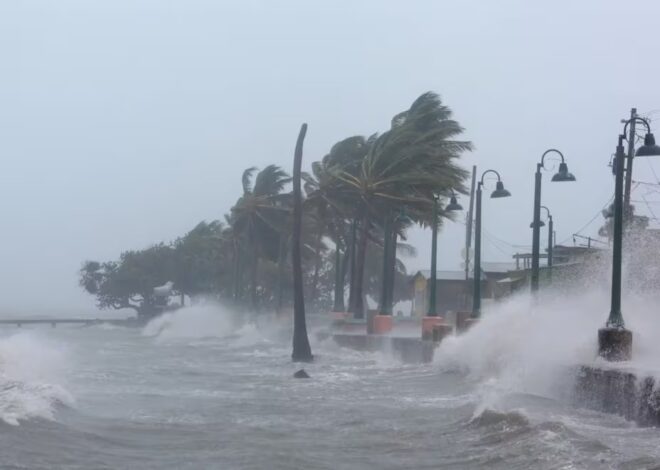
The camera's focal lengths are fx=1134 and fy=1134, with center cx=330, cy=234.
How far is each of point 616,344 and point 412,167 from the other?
2636cm

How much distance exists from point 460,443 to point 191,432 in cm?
362

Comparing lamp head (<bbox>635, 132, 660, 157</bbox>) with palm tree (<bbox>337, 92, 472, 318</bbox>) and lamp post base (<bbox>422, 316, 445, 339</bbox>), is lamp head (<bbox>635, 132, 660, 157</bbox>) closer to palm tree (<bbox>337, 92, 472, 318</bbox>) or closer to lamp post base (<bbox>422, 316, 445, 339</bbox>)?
lamp post base (<bbox>422, 316, 445, 339</bbox>)

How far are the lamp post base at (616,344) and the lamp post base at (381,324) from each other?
2339 centimetres

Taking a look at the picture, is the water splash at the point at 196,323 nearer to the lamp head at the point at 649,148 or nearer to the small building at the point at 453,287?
the small building at the point at 453,287

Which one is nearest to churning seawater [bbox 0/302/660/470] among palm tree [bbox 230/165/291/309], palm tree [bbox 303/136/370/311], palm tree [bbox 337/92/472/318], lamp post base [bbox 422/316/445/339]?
lamp post base [bbox 422/316/445/339]

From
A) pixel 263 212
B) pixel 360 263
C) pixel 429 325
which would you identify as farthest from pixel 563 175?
pixel 263 212

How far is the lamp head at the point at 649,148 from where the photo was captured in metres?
17.4

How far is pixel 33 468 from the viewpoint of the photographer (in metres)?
10.9

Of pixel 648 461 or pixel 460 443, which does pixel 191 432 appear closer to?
pixel 460 443

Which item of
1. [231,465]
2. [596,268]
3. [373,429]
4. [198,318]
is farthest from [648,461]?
[198,318]

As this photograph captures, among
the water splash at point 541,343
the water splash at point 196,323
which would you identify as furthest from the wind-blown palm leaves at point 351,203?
the water splash at point 541,343

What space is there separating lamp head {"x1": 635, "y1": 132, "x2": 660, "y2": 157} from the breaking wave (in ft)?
31.7

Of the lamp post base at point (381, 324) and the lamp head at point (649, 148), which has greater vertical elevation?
the lamp head at point (649, 148)

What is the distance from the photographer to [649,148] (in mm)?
17484
